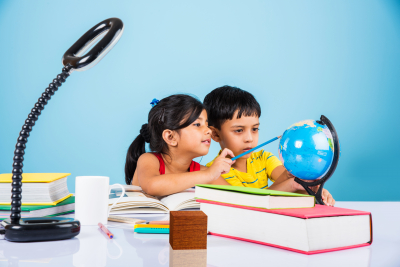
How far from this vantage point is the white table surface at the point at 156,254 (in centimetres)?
57

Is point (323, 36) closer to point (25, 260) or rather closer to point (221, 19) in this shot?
point (221, 19)

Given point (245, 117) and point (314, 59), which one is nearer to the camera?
point (245, 117)

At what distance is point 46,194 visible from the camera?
958mm

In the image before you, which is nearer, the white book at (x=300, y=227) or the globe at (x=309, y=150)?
the white book at (x=300, y=227)

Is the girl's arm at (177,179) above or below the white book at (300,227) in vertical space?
below

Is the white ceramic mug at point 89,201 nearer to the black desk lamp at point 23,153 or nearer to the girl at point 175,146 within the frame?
the black desk lamp at point 23,153

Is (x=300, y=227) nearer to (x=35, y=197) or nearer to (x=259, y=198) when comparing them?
(x=259, y=198)

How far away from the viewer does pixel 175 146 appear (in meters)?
1.68

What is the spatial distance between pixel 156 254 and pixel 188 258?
0.41 ft

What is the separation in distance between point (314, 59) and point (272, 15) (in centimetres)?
64

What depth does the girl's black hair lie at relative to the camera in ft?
5.36

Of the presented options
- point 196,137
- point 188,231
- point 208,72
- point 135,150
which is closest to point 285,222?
point 188,231

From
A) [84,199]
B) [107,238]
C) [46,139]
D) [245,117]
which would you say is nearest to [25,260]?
[107,238]

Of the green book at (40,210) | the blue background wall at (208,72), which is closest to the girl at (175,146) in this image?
the green book at (40,210)
